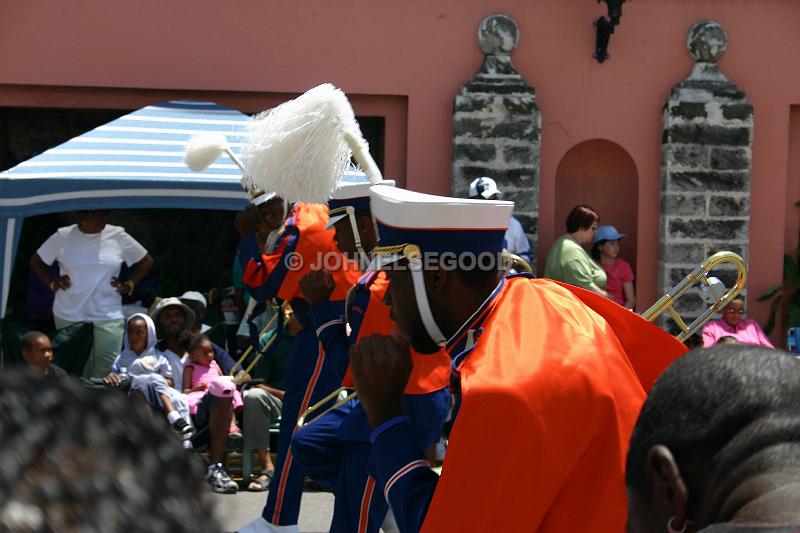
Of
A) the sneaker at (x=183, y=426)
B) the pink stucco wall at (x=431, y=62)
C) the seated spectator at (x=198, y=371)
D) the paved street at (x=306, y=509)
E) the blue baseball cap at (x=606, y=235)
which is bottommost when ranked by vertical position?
the paved street at (x=306, y=509)

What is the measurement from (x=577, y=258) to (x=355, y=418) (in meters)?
4.55

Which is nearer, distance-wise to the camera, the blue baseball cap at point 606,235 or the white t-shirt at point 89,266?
the white t-shirt at point 89,266

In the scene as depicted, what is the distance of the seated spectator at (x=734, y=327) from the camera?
822 centimetres

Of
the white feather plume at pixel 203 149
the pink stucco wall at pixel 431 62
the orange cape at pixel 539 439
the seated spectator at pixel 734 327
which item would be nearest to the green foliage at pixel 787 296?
the pink stucco wall at pixel 431 62

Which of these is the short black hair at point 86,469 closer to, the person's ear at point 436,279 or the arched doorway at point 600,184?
the person's ear at point 436,279

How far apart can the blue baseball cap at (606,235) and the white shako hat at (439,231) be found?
243 inches

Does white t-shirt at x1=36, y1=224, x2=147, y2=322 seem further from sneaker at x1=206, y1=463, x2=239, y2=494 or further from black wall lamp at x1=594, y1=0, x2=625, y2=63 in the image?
black wall lamp at x1=594, y1=0, x2=625, y2=63

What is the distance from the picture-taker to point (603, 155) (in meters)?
9.76

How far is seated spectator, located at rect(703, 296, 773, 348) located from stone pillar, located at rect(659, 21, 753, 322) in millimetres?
659

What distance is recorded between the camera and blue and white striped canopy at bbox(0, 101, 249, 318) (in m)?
7.63

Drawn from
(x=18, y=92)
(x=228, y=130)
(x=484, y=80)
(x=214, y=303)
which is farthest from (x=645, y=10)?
(x=18, y=92)

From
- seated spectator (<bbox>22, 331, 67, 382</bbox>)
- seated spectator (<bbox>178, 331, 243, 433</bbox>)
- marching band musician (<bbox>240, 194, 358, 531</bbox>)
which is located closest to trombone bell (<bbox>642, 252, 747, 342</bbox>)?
marching band musician (<bbox>240, 194, 358, 531</bbox>)

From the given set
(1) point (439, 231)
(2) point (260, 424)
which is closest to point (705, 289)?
(1) point (439, 231)

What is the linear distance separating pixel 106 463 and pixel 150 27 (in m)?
8.66
